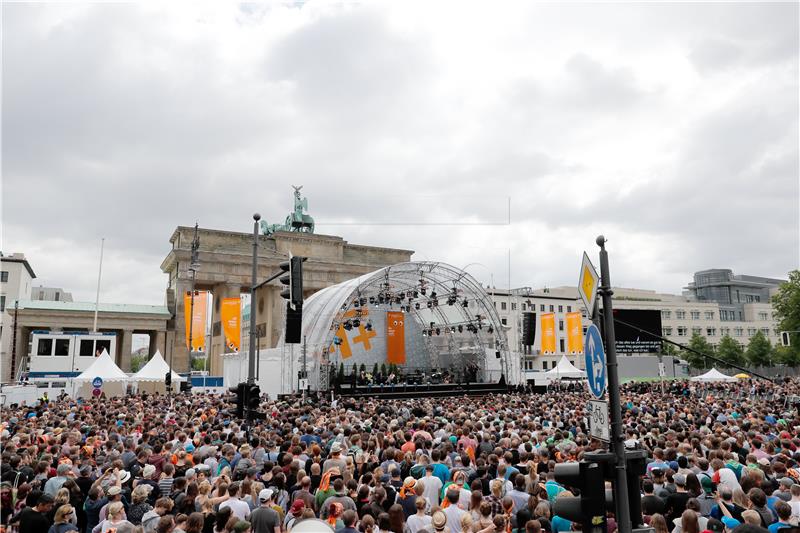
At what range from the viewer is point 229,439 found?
12.2m

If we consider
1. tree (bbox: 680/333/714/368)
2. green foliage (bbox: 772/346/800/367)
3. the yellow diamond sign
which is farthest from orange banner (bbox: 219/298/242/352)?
tree (bbox: 680/333/714/368)

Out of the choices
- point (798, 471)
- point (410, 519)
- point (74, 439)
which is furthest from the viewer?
point (74, 439)

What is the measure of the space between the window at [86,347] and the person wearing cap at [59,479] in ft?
Answer: 152

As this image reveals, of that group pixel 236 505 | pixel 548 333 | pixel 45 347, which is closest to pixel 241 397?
pixel 236 505

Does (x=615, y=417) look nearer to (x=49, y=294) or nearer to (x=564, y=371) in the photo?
(x=564, y=371)

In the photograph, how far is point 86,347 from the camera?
4969 cm

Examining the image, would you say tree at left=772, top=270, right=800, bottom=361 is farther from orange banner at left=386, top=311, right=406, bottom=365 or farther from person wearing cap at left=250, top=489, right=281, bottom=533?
person wearing cap at left=250, top=489, right=281, bottom=533

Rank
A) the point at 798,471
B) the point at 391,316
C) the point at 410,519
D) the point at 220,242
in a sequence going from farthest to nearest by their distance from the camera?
the point at 220,242 < the point at 391,316 < the point at 798,471 < the point at 410,519

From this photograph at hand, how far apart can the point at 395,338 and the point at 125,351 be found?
29.9m

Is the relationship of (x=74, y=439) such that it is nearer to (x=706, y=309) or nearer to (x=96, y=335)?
(x=96, y=335)

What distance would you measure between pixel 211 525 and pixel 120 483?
2194 millimetres

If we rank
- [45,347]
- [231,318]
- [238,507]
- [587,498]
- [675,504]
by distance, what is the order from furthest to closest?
[45,347] → [231,318] → [675,504] → [238,507] → [587,498]

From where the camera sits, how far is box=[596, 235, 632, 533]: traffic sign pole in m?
4.86

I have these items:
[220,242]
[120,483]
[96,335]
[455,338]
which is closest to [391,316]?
Result: [455,338]
